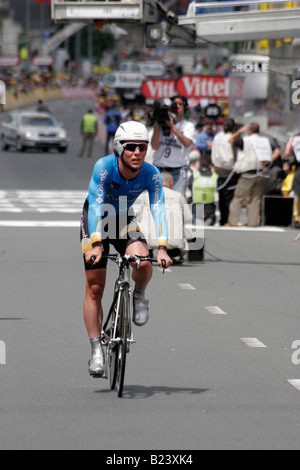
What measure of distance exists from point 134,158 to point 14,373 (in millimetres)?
1795

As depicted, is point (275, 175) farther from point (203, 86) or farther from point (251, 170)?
point (203, 86)

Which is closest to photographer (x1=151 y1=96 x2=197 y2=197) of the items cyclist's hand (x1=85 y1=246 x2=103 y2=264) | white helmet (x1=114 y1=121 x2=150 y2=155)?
white helmet (x1=114 y1=121 x2=150 y2=155)

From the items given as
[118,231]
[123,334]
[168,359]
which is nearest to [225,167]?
[168,359]

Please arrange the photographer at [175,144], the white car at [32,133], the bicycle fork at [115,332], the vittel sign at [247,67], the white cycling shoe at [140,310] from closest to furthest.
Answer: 1. the bicycle fork at [115,332]
2. the white cycling shoe at [140,310]
3. the photographer at [175,144]
4. the vittel sign at [247,67]
5. the white car at [32,133]

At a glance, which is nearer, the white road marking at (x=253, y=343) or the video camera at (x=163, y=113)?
the white road marking at (x=253, y=343)

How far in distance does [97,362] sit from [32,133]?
1455 inches

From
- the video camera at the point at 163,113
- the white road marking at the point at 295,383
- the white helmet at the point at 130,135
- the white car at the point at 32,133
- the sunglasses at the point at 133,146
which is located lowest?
the white car at the point at 32,133

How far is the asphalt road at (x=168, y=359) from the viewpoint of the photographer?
20.8ft

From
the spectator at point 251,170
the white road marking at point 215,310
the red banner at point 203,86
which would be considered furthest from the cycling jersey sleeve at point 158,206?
the red banner at point 203,86

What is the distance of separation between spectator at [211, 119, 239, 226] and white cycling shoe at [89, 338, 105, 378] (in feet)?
42.1

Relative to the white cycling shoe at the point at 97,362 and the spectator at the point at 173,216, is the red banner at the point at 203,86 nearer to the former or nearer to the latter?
the spectator at the point at 173,216

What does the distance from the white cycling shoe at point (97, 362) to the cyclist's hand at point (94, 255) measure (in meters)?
0.62
